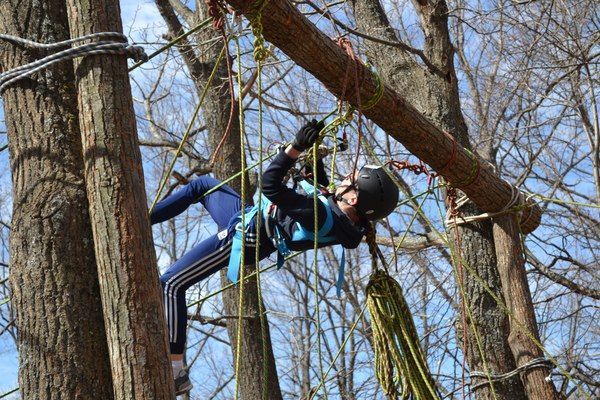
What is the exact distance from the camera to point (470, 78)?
1173 cm

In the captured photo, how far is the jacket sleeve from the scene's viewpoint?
3.94 meters

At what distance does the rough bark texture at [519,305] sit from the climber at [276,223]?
1224mm

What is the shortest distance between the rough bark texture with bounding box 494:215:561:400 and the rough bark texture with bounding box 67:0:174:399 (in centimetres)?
271

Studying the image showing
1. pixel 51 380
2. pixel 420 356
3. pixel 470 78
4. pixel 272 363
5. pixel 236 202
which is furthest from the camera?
pixel 470 78

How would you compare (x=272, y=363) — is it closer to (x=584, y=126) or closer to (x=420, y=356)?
(x=420, y=356)

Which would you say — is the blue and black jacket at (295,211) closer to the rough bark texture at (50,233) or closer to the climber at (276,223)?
the climber at (276,223)

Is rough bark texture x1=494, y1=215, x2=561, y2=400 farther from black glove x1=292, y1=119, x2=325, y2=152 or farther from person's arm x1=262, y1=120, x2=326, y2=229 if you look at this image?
black glove x1=292, y1=119, x2=325, y2=152

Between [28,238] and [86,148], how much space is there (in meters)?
0.35

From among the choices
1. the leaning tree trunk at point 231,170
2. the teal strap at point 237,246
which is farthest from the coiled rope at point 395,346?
the leaning tree trunk at point 231,170

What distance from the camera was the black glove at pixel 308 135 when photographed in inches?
150

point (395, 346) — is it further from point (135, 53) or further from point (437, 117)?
point (437, 117)

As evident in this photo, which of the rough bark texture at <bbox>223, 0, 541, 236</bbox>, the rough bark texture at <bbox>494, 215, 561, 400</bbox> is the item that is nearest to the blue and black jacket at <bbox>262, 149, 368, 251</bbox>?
the rough bark texture at <bbox>223, 0, 541, 236</bbox>

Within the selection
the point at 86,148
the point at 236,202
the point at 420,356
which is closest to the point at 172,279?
the point at 236,202

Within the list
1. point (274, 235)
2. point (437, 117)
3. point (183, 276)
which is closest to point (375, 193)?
point (274, 235)
